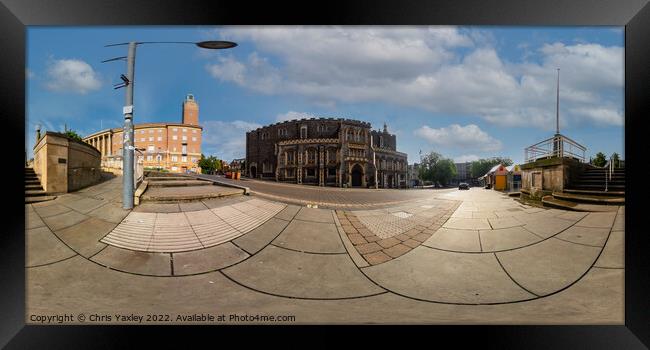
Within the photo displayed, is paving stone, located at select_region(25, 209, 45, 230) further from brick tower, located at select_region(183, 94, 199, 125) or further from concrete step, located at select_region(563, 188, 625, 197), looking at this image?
concrete step, located at select_region(563, 188, 625, 197)

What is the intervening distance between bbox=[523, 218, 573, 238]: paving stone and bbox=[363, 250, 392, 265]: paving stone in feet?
4.59

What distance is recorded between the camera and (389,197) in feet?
6.97

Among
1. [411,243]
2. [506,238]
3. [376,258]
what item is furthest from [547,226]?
[376,258]

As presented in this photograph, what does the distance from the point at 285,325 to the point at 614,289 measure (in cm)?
309

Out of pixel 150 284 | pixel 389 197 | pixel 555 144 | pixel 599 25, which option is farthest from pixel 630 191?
pixel 150 284

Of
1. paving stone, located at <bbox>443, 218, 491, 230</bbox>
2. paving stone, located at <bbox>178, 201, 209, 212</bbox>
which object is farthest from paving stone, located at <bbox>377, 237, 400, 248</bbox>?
paving stone, located at <bbox>178, 201, 209, 212</bbox>

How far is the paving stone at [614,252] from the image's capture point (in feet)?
6.56

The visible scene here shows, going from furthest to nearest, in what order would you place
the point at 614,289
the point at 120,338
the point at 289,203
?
the point at 289,203
the point at 614,289
the point at 120,338

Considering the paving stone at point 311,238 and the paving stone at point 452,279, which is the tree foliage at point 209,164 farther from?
the paving stone at point 452,279

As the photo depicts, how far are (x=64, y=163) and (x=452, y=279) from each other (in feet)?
12.3

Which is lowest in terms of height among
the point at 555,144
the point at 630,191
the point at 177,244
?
the point at 177,244

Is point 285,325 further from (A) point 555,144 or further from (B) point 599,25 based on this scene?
(B) point 599,25

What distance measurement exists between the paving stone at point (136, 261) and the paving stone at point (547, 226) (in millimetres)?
3385

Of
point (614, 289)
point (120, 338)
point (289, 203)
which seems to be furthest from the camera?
→ point (289, 203)
